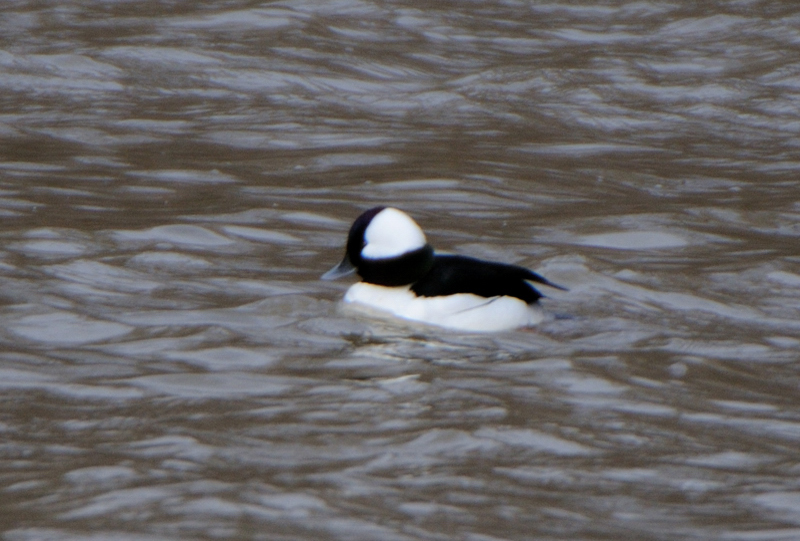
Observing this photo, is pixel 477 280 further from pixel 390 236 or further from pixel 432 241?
pixel 432 241

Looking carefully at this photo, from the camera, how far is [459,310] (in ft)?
21.6

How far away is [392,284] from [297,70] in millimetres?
6741

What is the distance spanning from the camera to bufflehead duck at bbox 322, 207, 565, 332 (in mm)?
6590

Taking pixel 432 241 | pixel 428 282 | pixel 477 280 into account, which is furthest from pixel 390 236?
pixel 432 241

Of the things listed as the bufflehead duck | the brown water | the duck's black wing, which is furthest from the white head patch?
the brown water

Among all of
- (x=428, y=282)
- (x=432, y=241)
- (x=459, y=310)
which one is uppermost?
(x=428, y=282)

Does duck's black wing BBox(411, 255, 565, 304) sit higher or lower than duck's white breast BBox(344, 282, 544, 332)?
higher

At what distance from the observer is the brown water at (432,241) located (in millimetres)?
4547

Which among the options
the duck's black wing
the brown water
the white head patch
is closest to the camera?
the brown water

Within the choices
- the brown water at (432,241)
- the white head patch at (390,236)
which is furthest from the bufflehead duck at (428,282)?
the brown water at (432,241)

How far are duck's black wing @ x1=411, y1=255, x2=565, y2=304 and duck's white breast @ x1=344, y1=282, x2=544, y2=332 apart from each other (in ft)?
0.10

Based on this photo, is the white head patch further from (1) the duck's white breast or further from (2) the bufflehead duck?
(1) the duck's white breast

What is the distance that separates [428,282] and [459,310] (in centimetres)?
22

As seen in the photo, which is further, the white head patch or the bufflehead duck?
the white head patch
